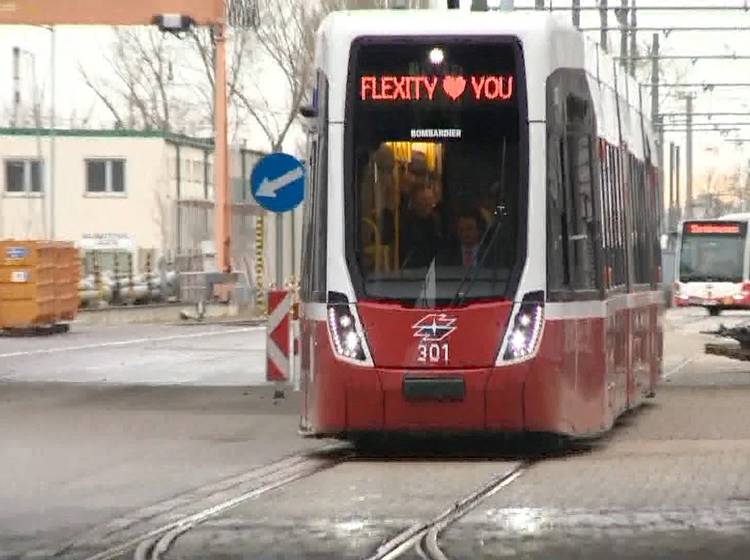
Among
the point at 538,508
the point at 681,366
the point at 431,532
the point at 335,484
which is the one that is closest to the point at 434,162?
the point at 335,484

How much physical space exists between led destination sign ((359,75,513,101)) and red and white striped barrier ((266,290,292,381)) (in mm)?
7592

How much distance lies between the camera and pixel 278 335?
23797mm

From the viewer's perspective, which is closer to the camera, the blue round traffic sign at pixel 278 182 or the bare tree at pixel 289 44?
the blue round traffic sign at pixel 278 182

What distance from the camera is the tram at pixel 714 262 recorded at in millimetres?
71438

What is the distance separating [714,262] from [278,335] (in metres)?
49.3

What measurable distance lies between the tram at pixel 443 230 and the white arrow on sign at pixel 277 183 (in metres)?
7.62

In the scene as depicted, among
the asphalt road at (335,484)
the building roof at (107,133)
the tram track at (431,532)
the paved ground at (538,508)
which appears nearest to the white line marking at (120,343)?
the asphalt road at (335,484)

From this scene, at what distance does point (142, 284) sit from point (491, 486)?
52.4m

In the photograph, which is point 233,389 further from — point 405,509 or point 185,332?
point 185,332

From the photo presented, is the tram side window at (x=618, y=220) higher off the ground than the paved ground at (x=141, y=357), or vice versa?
the tram side window at (x=618, y=220)

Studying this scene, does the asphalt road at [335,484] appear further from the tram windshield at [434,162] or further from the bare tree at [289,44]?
the bare tree at [289,44]

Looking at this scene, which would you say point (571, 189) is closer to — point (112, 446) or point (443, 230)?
point (443, 230)

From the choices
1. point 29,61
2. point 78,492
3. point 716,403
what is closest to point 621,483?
point 78,492

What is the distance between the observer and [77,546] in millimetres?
11367
